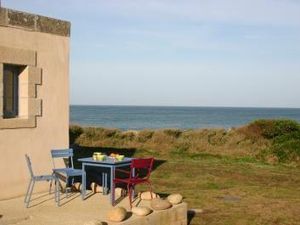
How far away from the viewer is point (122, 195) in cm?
860

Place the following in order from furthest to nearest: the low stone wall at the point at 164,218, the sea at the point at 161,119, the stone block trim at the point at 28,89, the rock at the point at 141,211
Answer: the sea at the point at 161,119, the stone block trim at the point at 28,89, the rock at the point at 141,211, the low stone wall at the point at 164,218

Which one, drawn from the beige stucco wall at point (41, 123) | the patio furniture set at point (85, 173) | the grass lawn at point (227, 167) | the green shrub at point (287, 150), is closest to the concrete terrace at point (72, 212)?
the patio furniture set at point (85, 173)

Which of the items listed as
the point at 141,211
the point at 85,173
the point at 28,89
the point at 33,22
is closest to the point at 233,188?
the point at 85,173

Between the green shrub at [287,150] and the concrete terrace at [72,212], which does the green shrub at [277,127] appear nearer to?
the green shrub at [287,150]

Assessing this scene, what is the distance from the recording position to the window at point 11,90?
27.5ft

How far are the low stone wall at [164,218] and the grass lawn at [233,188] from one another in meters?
0.86

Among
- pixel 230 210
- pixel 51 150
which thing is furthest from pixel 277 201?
pixel 51 150

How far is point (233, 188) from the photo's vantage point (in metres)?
11.8

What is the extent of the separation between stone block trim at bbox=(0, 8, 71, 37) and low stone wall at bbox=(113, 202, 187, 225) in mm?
3663

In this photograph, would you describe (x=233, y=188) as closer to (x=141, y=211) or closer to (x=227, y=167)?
(x=227, y=167)

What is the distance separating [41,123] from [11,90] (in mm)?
761

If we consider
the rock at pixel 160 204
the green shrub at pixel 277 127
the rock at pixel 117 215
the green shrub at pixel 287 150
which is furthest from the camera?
the green shrub at pixel 277 127

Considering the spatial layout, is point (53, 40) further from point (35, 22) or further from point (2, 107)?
point (2, 107)

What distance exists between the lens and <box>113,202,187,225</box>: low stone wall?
21.7 feet
